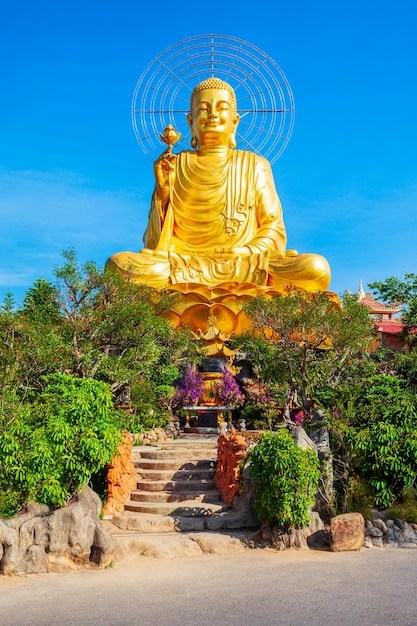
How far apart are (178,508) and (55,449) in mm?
1809

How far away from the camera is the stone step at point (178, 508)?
720 cm

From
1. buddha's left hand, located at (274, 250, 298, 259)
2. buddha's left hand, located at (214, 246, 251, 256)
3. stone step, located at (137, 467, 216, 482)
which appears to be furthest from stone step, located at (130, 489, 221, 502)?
buddha's left hand, located at (214, 246, 251, 256)

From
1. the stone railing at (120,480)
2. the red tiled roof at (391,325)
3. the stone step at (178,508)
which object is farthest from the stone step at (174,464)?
the red tiled roof at (391,325)

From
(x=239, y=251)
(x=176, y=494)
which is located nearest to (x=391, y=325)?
(x=239, y=251)

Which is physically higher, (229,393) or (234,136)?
(234,136)

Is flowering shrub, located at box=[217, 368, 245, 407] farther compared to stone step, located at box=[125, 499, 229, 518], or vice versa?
flowering shrub, located at box=[217, 368, 245, 407]

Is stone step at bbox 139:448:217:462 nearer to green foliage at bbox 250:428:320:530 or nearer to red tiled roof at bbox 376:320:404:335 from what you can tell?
green foliage at bbox 250:428:320:530

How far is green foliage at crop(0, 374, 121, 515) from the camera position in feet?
19.5

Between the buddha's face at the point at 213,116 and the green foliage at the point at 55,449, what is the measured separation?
39.9ft

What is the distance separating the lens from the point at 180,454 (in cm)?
876

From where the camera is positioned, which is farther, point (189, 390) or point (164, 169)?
point (164, 169)

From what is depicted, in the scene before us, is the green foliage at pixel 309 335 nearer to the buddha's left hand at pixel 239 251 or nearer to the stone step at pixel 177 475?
the stone step at pixel 177 475

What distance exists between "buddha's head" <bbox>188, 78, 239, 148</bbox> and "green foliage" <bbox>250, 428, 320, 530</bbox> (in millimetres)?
12411

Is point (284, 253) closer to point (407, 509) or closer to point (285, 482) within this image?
point (407, 509)
